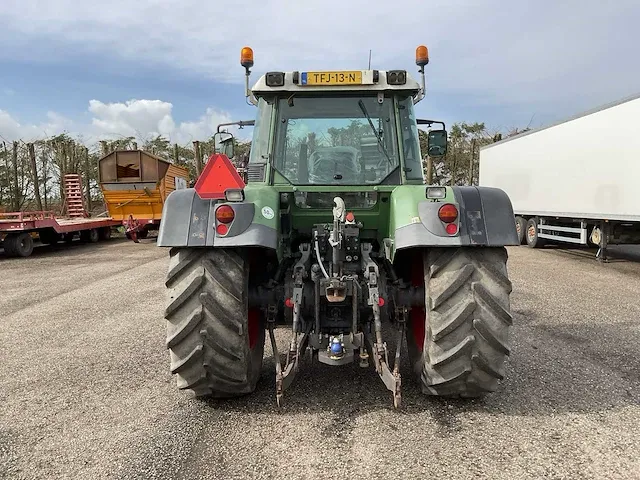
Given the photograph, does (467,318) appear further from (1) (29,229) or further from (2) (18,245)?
(2) (18,245)

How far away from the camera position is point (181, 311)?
10.6 ft

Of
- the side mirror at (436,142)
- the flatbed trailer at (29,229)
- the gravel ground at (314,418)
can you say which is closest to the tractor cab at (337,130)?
the side mirror at (436,142)

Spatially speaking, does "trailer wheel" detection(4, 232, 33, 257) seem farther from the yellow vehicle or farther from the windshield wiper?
the windshield wiper

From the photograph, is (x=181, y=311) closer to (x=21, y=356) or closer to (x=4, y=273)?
(x=21, y=356)

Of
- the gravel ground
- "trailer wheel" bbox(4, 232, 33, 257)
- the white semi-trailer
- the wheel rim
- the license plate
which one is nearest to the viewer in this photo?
the gravel ground

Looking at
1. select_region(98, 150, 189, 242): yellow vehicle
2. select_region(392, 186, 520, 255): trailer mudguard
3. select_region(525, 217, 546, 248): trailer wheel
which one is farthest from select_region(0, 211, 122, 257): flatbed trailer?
select_region(525, 217, 546, 248): trailer wheel

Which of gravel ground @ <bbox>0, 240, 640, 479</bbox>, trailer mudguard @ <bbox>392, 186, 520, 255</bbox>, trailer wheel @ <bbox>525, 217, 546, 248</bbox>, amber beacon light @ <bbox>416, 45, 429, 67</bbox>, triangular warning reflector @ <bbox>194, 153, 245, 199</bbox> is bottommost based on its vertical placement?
gravel ground @ <bbox>0, 240, 640, 479</bbox>

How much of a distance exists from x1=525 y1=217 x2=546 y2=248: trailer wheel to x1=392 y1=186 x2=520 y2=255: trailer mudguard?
11685 mm

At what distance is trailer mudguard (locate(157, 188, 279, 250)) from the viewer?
319 centimetres

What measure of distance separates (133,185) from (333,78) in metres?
13.1

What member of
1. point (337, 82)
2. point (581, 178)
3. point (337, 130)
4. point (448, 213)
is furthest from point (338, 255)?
point (581, 178)

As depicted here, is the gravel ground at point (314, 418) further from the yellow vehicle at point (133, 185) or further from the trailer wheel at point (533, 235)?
the yellow vehicle at point (133, 185)

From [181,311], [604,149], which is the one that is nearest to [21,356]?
[181,311]

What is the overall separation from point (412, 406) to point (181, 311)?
66.0 inches
